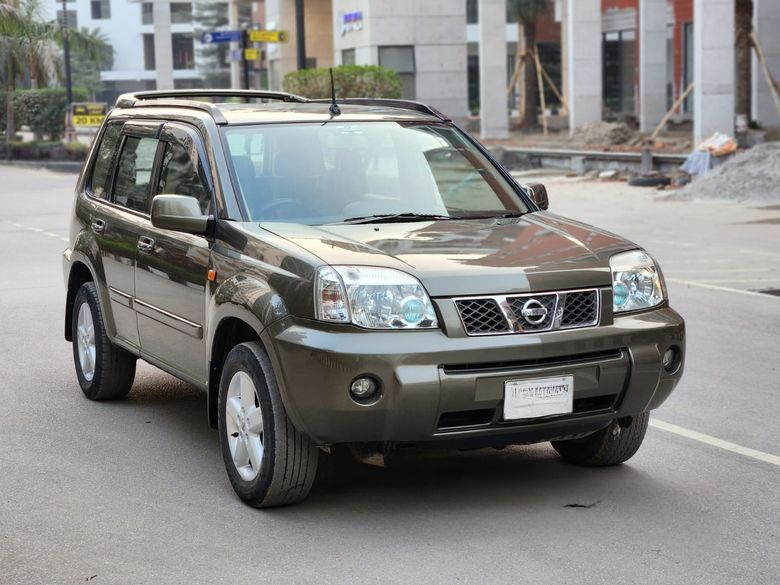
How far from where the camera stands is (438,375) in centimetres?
527

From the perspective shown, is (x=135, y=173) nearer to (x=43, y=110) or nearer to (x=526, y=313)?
(x=526, y=313)

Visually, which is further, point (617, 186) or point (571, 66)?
point (571, 66)

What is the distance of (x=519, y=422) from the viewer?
550cm

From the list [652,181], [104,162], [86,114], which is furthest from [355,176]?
[86,114]

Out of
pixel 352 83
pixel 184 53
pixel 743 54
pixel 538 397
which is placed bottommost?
pixel 538 397

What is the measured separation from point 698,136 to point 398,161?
2378cm

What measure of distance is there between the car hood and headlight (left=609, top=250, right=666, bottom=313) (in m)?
0.06

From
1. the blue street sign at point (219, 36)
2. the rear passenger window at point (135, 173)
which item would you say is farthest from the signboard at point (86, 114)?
the rear passenger window at point (135, 173)

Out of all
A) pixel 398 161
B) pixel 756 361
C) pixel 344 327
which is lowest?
pixel 756 361

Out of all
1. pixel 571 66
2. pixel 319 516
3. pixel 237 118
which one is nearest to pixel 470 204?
pixel 237 118

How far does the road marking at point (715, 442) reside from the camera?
6.70 meters

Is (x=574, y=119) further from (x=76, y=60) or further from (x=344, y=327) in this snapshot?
(x=76, y=60)

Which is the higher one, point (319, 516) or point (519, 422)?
point (519, 422)

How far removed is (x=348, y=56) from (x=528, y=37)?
25.6 feet
